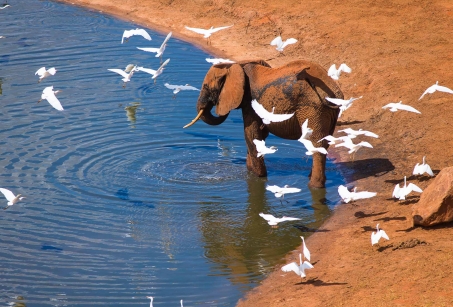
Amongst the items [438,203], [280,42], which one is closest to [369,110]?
[280,42]

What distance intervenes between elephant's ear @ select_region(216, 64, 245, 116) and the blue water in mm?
1161

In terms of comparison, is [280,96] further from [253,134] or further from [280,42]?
[280,42]

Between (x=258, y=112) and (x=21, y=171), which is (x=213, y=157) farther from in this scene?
(x=21, y=171)

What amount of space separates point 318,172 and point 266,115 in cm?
149

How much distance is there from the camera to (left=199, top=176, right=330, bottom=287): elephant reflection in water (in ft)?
34.7

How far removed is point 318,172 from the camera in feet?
42.3

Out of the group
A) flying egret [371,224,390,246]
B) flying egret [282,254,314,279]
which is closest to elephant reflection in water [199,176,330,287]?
flying egret [282,254,314,279]

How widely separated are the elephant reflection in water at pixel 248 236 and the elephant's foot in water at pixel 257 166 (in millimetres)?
420

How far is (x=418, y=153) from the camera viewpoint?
46.5 feet

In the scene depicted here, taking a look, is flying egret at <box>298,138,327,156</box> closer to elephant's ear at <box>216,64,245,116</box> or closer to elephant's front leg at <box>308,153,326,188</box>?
elephant's front leg at <box>308,153,326,188</box>

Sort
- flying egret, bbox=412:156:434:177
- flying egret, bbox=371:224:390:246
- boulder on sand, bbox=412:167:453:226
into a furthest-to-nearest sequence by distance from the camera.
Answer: flying egret, bbox=412:156:434:177, boulder on sand, bbox=412:167:453:226, flying egret, bbox=371:224:390:246

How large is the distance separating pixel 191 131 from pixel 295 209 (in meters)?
3.85

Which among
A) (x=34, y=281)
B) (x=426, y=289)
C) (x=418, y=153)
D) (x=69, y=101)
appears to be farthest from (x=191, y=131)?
(x=426, y=289)

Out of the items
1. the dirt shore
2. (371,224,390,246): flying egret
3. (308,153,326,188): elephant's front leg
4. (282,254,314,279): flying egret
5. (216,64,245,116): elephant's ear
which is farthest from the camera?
(216,64,245,116): elephant's ear
